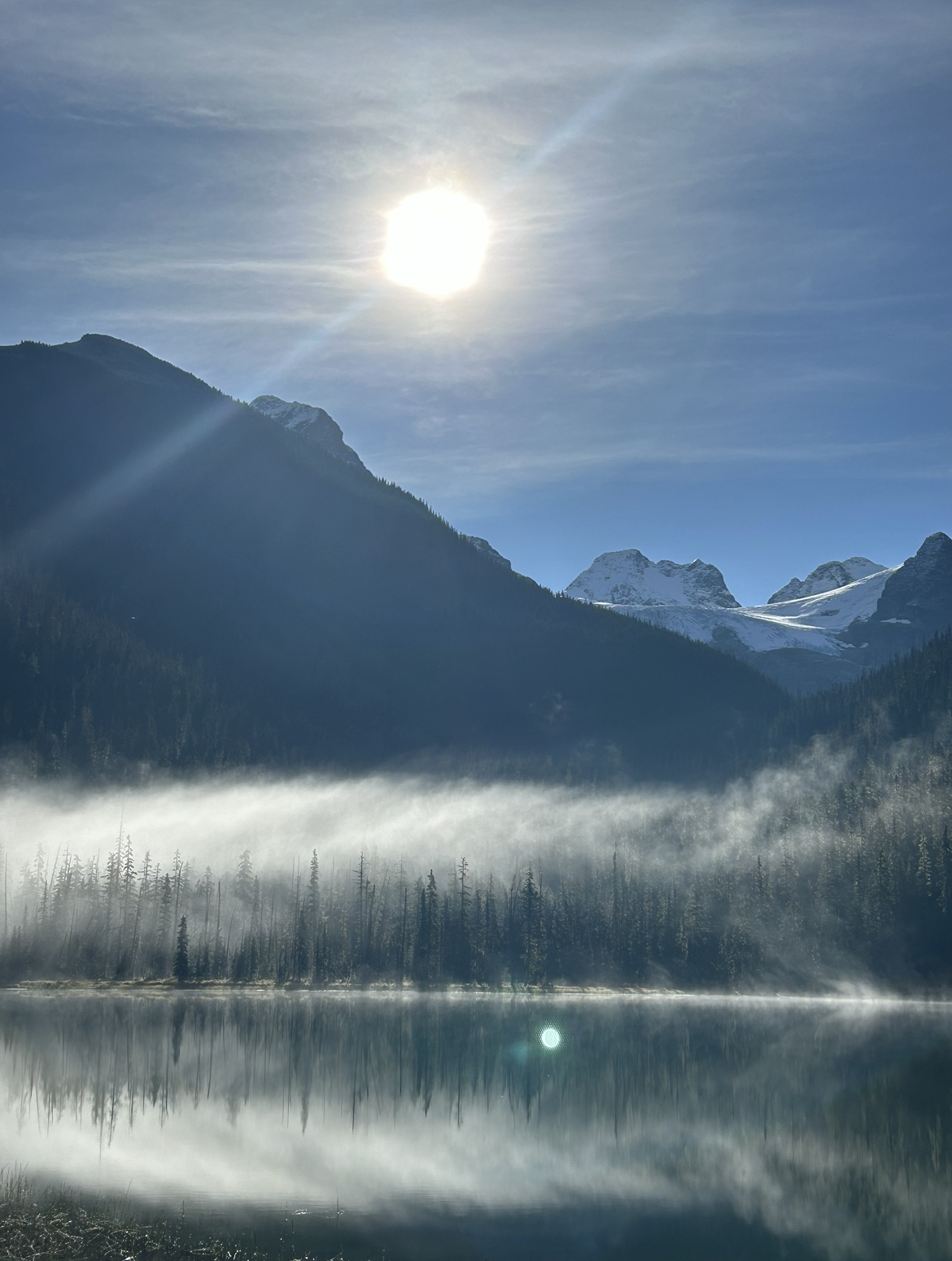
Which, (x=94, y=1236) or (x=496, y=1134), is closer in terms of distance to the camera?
(x=94, y=1236)

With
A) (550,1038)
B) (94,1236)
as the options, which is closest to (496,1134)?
(94,1236)

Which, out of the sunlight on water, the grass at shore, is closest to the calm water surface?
the sunlight on water

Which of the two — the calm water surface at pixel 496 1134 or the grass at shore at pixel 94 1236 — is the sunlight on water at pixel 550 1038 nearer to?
the calm water surface at pixel 496 1134

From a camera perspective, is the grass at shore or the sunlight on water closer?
→ the grass at shore

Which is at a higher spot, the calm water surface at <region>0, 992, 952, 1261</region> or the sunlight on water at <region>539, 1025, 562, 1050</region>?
the calm water surface at <region>0, 992, 952, 1261</region>

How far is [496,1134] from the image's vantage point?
7494cm

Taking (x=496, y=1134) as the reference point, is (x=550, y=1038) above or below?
below

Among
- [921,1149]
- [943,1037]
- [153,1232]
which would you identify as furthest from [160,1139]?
[943,1037]

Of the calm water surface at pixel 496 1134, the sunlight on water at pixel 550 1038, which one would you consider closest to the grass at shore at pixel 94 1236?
the calm water surface at pixel 496 1134

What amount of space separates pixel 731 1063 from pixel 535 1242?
6551cm

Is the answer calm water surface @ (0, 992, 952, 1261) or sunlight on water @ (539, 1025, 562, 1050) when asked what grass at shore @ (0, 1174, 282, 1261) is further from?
sunlight on water @ (539, 1025, 562, 1050)

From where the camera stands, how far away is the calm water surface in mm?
53000

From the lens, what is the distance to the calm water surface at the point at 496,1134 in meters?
53.0

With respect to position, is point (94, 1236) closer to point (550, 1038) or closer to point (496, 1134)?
point (496, 1134)
